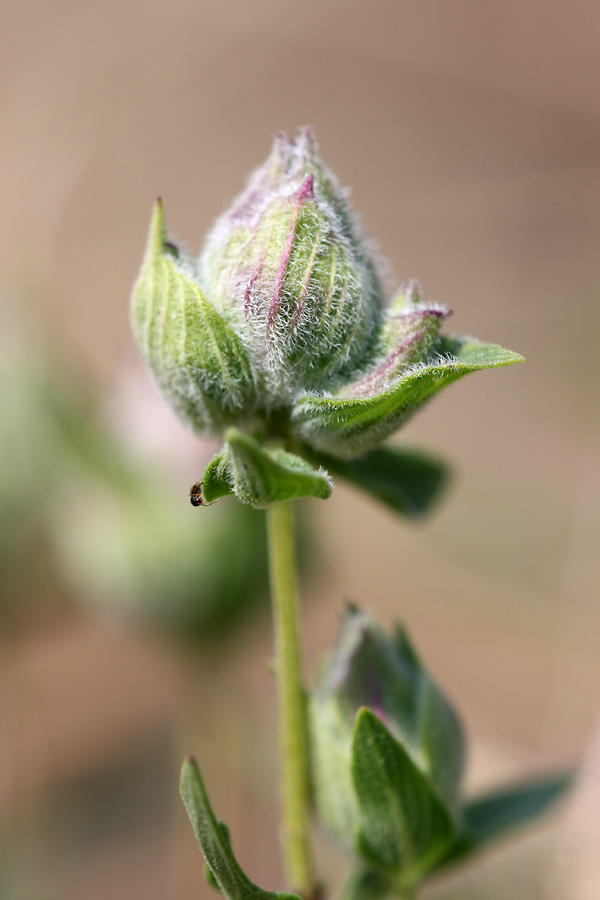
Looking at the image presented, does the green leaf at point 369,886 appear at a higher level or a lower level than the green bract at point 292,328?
lower

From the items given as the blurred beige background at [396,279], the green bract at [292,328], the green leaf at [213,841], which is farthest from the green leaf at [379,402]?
the blurred beige background at [396,279]

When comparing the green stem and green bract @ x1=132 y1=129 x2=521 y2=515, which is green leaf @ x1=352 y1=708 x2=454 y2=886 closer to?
the green stem

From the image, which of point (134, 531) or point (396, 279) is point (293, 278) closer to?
point (134, 531)

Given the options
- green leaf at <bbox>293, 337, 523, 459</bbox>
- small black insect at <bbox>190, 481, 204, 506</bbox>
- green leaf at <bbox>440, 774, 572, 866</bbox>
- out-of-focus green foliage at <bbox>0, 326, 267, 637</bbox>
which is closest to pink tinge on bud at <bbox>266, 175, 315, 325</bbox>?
green leaf at <bbox>293, 337, 523, 459</bbox>

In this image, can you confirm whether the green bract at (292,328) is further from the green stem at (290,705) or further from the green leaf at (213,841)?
the green leaf at (213,841)

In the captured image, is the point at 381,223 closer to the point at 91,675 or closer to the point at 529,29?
the point at 529,29

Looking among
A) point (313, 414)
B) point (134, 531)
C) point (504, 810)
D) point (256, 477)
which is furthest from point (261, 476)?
point (134, 531)
